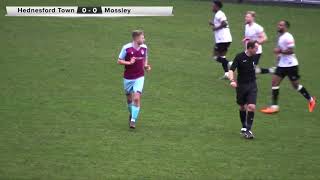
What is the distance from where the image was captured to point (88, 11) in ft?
94.9

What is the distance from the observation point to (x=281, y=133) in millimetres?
15352

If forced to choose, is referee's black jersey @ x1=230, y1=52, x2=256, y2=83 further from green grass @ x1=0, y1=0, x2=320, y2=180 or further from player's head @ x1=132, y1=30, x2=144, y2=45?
player's head @ x1=132, y1=30, x2=144, y2=45

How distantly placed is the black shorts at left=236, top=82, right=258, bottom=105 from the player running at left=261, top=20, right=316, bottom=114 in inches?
98.7

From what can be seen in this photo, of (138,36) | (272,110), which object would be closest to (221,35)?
(272,110)

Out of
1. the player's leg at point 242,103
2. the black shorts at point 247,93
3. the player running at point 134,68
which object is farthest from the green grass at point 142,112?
the black shorts at point 247,93

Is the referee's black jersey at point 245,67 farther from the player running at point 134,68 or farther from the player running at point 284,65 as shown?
the player running at point 284,65

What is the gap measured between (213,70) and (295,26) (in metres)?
7.65

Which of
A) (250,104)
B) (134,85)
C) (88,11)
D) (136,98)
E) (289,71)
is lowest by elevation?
(250,104)

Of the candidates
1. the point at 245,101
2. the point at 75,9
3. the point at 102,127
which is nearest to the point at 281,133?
the point at 245,101

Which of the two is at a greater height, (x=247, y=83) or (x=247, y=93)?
(x=247, y=83)

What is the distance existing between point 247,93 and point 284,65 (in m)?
2.99

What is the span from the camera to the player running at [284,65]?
55.4ft

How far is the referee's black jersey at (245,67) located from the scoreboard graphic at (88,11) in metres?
15.0

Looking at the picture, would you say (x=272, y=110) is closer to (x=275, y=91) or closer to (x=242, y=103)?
(x=275, y=91)
